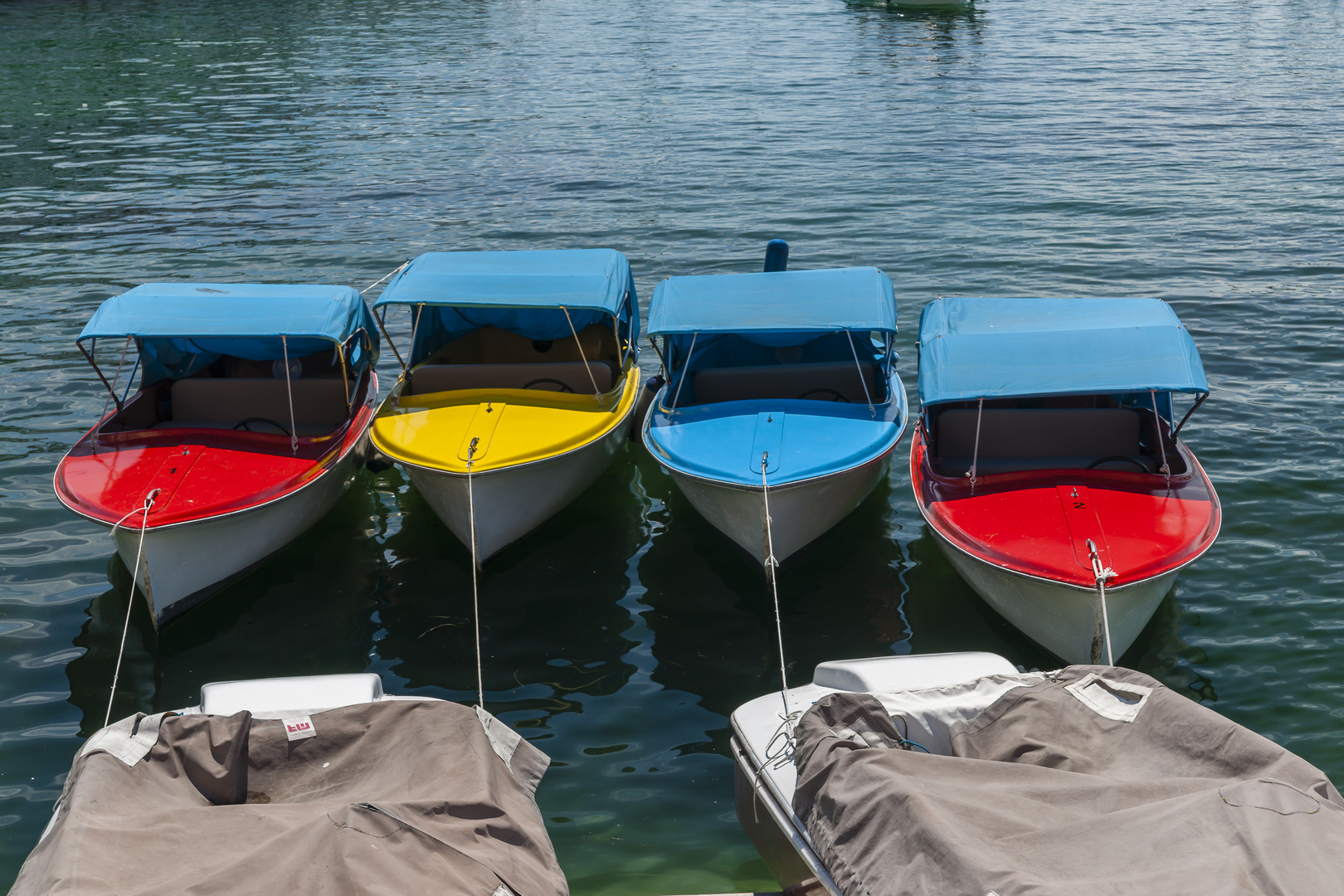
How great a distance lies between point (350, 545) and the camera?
33.5 ft

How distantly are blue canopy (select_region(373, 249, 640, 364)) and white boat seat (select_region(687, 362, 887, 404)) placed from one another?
1.19m

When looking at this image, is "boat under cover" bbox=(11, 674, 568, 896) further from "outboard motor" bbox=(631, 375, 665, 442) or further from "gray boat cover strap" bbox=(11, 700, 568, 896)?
"outboard motor" bbox=(631, 375, 665, 442)

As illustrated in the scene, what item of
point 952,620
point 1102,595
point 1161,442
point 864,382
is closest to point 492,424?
point 864,382

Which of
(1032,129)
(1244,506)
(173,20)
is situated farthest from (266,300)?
(173,20)

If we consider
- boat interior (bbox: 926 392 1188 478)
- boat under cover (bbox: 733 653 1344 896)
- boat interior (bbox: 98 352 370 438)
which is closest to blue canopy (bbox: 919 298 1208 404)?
boat interior (bbox: 926 392 1188 478)

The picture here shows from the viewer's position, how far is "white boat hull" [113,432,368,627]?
8539mm

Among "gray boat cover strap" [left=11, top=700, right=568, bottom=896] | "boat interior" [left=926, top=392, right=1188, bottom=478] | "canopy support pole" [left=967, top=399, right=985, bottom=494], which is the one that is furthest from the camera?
"boat interior" [left=926, top=392, right=1188, bottom=478]

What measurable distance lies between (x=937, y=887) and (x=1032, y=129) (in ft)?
80.4

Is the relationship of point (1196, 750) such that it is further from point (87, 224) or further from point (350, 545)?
Result: point (87, 224)

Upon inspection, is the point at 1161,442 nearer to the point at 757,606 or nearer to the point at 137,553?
the point at 757,606

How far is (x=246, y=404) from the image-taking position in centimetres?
1068

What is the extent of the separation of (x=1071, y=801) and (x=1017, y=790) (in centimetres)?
22

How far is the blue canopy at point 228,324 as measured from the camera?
9812 millimetres

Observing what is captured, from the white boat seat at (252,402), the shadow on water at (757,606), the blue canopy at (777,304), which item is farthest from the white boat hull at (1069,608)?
the white boat seat at (252,402)
